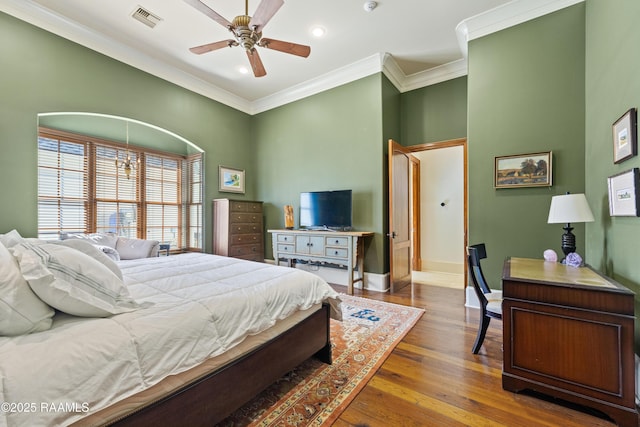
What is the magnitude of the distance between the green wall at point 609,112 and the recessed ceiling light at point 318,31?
2640 mm

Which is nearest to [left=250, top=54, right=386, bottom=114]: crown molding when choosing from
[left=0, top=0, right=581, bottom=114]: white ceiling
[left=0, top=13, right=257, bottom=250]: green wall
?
[left=0, top=0, right=581, bottom=114]: white ceiling

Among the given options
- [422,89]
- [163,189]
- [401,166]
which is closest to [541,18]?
[422,89]

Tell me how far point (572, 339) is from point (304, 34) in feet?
12.8

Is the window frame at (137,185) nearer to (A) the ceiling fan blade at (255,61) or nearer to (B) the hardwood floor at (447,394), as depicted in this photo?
(A) the ceiling fan blade at (255,61)

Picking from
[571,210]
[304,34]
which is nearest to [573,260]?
A: [571,210]

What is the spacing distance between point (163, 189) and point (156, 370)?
4.52 meters

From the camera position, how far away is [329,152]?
4.54 meters

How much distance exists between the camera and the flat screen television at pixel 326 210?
408cm

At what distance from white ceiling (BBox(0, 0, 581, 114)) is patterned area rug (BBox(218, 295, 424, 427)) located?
3434 millimetres

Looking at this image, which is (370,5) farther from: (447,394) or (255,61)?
(447,394)

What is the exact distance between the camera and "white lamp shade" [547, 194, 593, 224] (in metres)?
2.04

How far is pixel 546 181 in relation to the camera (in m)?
2.83

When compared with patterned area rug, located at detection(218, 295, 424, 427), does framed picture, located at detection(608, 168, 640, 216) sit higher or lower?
higher

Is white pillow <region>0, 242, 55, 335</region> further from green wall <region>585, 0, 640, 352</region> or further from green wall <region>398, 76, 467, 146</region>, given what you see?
green wall <region>398, 76, 467, 146</region>
